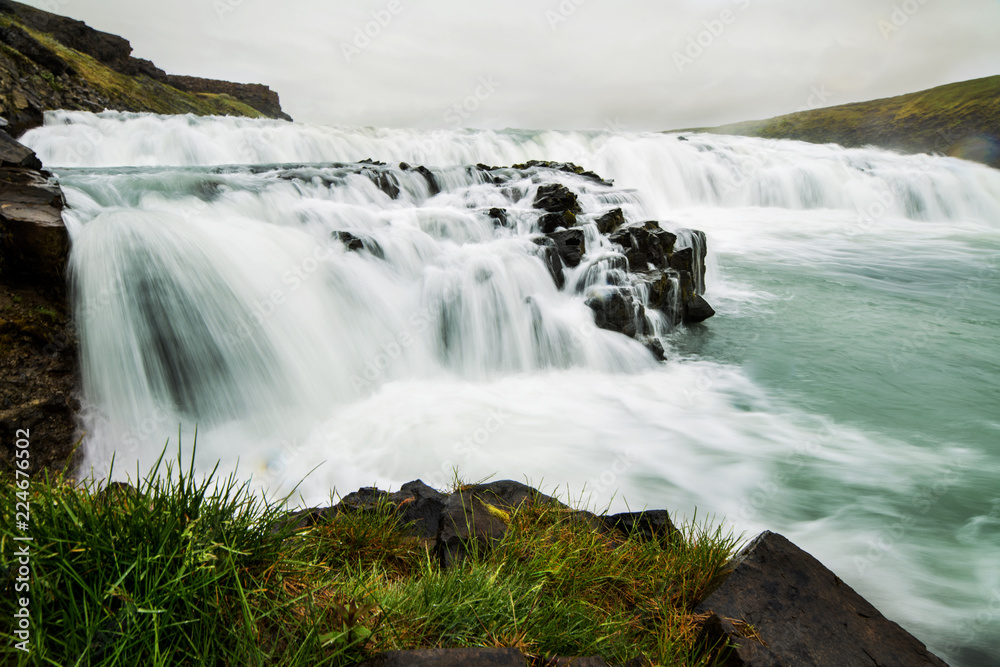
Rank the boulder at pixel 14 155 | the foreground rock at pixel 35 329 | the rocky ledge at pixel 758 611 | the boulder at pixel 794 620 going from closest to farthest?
the rocky ledge at pixel 758 611 → the boulder at pixel 794 620 → the foreground rock at pixel 35 329 → the boulder at pixel 14 155

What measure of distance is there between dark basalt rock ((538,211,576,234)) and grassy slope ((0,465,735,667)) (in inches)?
356

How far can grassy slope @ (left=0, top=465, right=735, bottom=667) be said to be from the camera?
1.66 m

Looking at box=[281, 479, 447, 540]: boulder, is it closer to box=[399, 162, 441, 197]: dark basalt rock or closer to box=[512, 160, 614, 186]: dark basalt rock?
box=[399, 162, 441, 197]: dark basalt rock

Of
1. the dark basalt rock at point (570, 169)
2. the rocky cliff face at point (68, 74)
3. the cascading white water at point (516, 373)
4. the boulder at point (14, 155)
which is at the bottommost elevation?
the cascading white water at point (516, 373)

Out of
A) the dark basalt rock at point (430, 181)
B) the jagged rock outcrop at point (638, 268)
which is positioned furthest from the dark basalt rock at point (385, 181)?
the jagged rock outcrop at point (638, 268)

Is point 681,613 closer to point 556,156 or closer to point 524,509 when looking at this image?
point 524,509

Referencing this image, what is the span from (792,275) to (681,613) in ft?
49.7

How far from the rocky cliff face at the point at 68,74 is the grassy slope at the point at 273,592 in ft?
66.4

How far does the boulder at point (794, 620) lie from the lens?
230 centimetres

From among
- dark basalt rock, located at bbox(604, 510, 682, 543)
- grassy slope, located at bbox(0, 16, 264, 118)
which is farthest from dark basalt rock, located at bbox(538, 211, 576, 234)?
grassy slope, located at bbox(0, 16, 264, 118)

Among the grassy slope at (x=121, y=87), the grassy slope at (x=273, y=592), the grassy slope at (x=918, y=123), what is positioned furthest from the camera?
the grassy slope at (x=918, y=123)

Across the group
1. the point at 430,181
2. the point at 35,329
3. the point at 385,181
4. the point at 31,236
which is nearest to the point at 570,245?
the point at 385,181

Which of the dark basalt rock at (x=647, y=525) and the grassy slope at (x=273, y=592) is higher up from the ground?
the grassy slope at (x=273, y=592)

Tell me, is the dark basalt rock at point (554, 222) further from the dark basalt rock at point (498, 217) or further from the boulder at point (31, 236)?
the boulder at point (31, 236)
